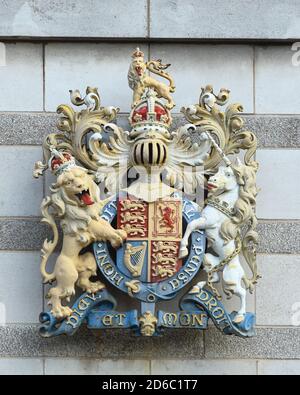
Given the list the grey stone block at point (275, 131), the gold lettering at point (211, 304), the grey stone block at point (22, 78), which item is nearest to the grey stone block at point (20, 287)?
the grey stone block at point (22, 78)

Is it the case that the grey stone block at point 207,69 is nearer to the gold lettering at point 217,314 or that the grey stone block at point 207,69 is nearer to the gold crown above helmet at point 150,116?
the gold crown above helmet at point 150,116

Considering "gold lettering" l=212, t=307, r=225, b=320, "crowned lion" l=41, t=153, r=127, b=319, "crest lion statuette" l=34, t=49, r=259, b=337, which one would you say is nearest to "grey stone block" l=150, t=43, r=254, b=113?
"crest lion statuette" l=34, t=49, r=259, b=337

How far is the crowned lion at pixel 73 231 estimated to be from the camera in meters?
8.41

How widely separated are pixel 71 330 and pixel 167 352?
0.69 m

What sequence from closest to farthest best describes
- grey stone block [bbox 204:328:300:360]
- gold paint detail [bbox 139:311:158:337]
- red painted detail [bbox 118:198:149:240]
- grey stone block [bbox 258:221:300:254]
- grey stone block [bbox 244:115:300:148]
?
1. gold paint detail [bbox 139:311:158:337]
2. red painted detail [bbox 118:198:149:240]
3. grey stone block [bbox 204:328:300:360]
4. grey stone block [bbox 258:221:300:254]
5. grey stone block [bbox 244:115:300:148]

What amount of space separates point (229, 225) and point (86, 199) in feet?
3.11

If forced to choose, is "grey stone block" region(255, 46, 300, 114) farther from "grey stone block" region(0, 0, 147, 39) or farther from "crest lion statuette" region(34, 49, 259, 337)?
"grey stone block" region(0, 0, 147, 39)

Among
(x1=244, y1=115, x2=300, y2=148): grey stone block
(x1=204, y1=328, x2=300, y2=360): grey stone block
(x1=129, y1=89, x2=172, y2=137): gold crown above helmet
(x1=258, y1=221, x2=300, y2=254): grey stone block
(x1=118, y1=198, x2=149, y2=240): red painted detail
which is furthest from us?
(x1=244, y1=115, x2=300, y2=148): grey stone block

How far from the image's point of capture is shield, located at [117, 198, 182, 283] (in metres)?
8.41

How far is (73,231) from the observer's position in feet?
27.7

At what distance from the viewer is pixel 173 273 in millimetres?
8414

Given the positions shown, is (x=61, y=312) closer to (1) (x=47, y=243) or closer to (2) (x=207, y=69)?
(1) (x=47, y=243)

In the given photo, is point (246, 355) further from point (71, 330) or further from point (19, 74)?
point (19, 74)
